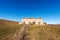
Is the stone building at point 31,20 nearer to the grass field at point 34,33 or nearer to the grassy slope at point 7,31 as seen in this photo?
the grassy slope at point 7,31

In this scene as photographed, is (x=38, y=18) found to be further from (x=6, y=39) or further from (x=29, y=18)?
(x=6, y=39)

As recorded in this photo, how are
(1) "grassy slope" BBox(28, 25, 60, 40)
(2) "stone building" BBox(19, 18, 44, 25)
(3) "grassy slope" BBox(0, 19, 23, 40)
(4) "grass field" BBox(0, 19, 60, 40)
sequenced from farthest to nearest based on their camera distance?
(2) "stone building" BBox(19, 18, 44, 25), (1) "grassy slope" BBox(28, 25, 60, 40), (4) "grass field" BBox(0, 19, 60, 40), (3) "grassy slope" BBox(0, 19, 23, 40)

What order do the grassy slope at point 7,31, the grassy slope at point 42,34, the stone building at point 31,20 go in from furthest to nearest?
the stone building at point 31,20, the grassy slope at point 42,34, the grassy slope at point 7,31

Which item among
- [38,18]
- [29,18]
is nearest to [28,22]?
[29,18]

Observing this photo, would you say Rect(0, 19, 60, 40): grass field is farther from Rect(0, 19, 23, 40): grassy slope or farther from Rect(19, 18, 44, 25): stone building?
Rect(19, 18, 44, 25): stone building

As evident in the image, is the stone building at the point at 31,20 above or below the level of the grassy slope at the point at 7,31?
above

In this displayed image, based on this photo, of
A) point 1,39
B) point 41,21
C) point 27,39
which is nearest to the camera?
point 1,39

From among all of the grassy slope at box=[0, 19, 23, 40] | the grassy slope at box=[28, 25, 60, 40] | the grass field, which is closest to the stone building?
the grassy slope at box=[0, 19, 23, 40]

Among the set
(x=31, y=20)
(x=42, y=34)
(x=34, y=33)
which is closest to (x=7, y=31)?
(x=34, y=33)

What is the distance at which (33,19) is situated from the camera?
282 ft

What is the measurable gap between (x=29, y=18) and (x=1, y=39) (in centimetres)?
6192

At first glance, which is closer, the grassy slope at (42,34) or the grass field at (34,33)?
the grass field at (34,33)

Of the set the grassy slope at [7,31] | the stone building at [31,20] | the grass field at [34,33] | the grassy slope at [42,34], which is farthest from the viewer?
the stone building at [31,20]

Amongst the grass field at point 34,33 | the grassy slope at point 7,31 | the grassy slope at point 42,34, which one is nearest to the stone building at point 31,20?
the grassy slope at point 7,31
